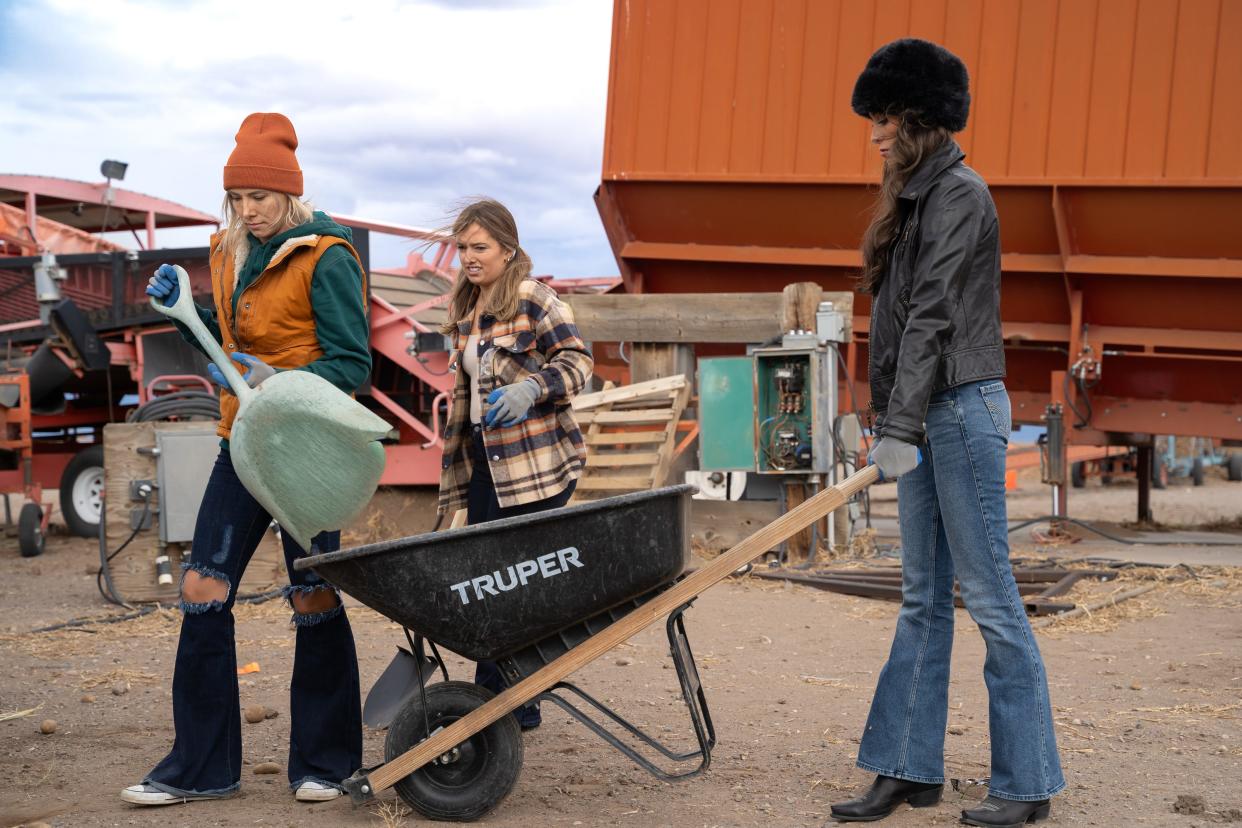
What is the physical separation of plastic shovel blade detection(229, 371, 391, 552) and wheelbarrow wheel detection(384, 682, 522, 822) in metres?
0.51

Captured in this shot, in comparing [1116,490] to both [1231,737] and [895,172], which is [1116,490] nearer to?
[1231,737]

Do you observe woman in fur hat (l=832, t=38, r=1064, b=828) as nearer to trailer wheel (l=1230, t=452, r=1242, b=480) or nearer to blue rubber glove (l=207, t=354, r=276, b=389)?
blue rubber glove (l=207, t=354, r=276, b=389)

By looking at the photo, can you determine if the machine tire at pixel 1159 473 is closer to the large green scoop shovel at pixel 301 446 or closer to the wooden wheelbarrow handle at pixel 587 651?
the wooden wheelbarrow handle at pixel 587 651

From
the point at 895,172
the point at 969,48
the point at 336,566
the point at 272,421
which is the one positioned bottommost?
the point at 336,566

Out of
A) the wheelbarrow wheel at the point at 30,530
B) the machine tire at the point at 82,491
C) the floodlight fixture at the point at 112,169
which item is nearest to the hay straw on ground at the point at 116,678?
the wheelbarrow wheel at the point at 30,530

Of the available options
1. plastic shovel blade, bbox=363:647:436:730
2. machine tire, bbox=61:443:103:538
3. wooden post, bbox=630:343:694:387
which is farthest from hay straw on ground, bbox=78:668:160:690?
machine tire, bbox=61:443:103:538

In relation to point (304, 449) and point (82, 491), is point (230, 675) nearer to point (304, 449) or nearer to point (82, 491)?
point (304, 449)

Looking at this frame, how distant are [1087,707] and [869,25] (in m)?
6.04

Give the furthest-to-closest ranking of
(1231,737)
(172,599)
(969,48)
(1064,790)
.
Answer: (969,48) < (172,599) < (1231,737) < (1064,790)

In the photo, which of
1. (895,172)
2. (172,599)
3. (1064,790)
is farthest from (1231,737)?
(172,599)

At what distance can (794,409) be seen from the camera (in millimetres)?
7445

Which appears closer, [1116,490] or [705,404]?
[705,404]

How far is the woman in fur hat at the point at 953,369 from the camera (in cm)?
288

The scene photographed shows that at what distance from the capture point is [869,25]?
9000 mm
